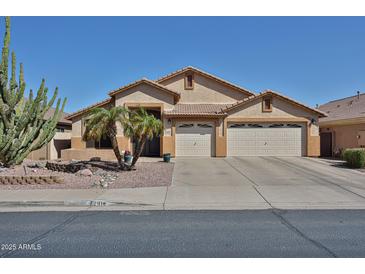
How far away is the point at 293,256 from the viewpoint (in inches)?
177

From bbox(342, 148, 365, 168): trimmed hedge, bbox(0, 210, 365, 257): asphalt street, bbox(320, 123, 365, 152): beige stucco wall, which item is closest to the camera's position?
bbox(0, 210, 365, 257): asphalt street

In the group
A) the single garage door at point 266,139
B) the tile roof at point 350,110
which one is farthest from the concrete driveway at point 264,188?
the tile roof at point 350,110

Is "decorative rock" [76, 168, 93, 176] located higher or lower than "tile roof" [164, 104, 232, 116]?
lower

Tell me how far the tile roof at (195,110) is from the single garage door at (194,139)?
2.63ft

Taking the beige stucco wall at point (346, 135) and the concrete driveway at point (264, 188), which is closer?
the concrete driveway at point (264, 188)

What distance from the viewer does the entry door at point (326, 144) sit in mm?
22906

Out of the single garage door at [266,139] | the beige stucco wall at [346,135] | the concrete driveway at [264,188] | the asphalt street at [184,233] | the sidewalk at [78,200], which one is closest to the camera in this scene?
the asphalt street at [184,233]

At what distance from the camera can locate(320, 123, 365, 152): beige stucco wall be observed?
20156mm

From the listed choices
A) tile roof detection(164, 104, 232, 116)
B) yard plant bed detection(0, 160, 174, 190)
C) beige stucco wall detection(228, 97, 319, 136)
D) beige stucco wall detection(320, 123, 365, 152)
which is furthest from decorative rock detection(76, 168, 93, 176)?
beige stucco wall detection(320, 123, 365, 152)

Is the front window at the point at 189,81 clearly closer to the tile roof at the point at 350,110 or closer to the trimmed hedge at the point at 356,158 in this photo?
the tile roof at the point at 350,110

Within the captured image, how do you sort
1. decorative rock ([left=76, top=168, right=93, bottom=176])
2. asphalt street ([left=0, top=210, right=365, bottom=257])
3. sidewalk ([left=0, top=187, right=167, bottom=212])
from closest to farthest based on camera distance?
asphalt street ([left=0, top=210, right=365, bottom=257]) < sidewalk ([left=0, top=187, right=167, bottom=212]) < decorative rock ([left=76, top=168, right=93, bottom=176])

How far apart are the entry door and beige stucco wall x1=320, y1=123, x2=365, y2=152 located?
0.33m

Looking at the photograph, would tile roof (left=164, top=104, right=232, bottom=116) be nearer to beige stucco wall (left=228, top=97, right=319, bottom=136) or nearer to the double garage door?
the double garage door

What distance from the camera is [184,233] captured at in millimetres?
5570
